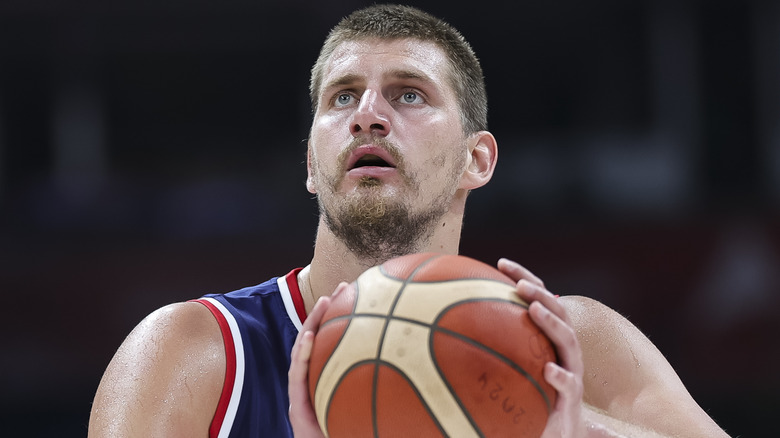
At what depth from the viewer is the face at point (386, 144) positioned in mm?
3227

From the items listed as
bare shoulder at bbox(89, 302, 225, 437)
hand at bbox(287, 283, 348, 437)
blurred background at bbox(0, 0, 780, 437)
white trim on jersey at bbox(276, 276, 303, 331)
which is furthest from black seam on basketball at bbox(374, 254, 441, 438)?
blurred background at bbox(0, 0, 780, 437)

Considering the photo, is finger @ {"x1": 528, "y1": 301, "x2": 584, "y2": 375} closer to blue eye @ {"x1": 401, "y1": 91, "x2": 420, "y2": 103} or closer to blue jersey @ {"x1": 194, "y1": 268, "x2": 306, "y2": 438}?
blue jersey @ {"x1": 194, "y1": 268, "x2": 306, "y2": 438}

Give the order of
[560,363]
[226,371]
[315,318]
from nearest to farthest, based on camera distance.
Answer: [560,363]
[315,318]
[226,371]

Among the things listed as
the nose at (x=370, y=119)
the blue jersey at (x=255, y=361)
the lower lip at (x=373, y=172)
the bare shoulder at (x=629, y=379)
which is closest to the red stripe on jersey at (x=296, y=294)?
the blue jersey at (x=255, y=361)

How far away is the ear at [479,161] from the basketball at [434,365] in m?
1.36

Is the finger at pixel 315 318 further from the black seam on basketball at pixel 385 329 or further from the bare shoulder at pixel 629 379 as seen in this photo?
the bare shoulder at pixel 629 379

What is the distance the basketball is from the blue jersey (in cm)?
79

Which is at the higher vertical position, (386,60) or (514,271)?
(386,60)

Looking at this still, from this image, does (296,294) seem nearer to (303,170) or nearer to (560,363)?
(560,363)

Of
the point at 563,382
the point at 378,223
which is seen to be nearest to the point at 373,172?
the point at 378,223

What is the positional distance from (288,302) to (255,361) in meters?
0.35

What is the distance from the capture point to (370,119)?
3246 millimetres

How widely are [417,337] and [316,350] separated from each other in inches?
11.7

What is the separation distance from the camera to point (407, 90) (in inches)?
136
